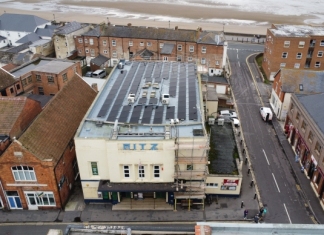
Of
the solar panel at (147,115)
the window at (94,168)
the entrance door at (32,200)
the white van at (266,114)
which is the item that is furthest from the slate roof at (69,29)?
the window at (94,168)

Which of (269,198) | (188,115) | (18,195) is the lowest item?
(269,198)

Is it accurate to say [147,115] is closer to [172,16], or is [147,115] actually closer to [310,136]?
[310,136]

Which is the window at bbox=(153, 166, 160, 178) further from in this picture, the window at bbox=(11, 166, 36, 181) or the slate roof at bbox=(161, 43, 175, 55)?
the slate roof at bbox=(161, 43, 175, 55)

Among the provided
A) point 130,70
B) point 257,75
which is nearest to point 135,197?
point 130,70

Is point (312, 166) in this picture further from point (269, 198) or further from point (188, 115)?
point (188, 115)

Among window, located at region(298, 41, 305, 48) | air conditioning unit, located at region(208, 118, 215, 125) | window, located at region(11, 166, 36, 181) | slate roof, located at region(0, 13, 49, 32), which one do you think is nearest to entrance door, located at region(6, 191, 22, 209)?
window, located at region(11, 166, 36, 181)

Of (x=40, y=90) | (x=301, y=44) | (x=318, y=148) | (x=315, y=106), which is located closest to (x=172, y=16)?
(x=301, y=44)
